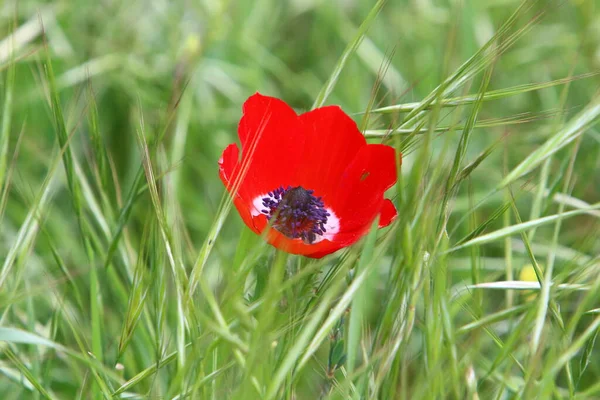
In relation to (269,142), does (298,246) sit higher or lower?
lower

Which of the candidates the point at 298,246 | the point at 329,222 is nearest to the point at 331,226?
the point at 329,222

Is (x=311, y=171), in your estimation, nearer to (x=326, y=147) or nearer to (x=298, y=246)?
(x=326, y=147)

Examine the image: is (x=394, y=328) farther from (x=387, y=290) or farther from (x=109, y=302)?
(x=109, y=302)

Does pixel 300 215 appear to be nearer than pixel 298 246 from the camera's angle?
No

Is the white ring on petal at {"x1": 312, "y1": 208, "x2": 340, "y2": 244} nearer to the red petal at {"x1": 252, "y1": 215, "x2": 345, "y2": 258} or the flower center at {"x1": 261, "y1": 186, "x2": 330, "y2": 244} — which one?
the flower center at {"x1": 261, "y1": 186, "x2": 330, "y2": 244}

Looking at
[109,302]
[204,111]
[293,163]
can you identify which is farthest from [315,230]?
[204,111]

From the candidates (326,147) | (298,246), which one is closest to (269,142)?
(326,147)

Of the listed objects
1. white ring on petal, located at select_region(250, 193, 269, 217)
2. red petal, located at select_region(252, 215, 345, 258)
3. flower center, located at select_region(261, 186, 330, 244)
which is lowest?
red petal, located at select_region(252, 215, 345, 258)

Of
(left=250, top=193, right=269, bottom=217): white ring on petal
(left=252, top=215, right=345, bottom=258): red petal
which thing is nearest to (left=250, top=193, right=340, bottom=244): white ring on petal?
(left=250, top=193, right=269, bottom=217): white ring on petal
